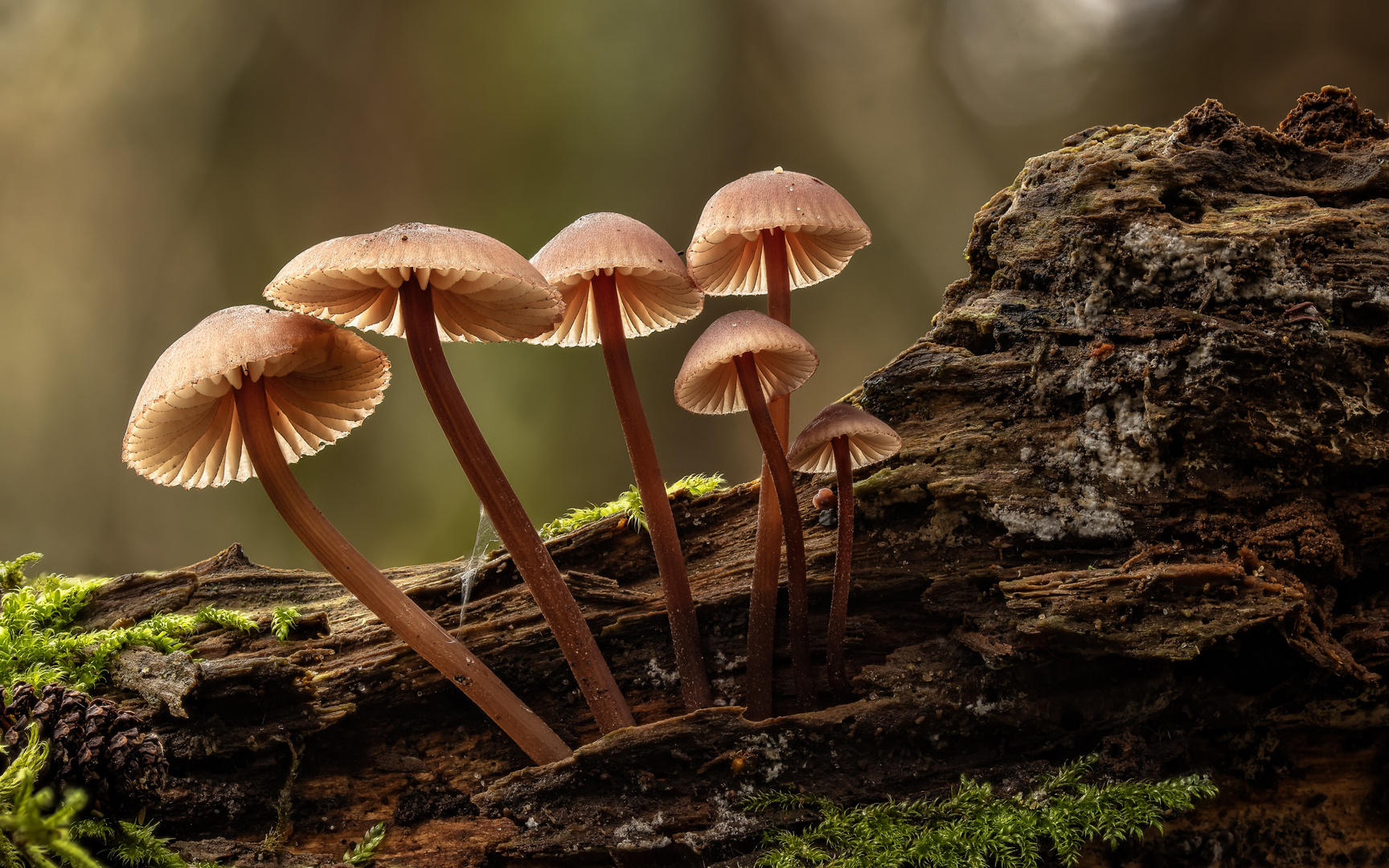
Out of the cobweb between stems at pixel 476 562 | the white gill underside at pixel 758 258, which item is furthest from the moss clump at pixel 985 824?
the white gill underside at pixel 758 258

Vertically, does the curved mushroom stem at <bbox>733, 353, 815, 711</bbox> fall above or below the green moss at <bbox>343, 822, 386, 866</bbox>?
above

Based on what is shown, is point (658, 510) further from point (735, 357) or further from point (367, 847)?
point (367, 847)

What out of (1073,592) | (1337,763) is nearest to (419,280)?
(1073,592)

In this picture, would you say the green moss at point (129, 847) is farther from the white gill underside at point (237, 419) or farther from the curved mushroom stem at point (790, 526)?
the curved mushroom stem at point (790, 526)

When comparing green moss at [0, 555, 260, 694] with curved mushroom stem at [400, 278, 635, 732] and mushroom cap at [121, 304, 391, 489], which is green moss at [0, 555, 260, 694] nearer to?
mushroom cap at [121, 304, 391, 489]

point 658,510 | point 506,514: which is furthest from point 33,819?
point 658,510

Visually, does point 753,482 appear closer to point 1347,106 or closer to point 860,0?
point 1347,106

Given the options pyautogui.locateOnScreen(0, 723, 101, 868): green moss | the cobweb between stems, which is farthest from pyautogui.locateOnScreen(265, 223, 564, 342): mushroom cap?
pyautogui.locateOnScreen(0, 723, 101, 868): green moss
